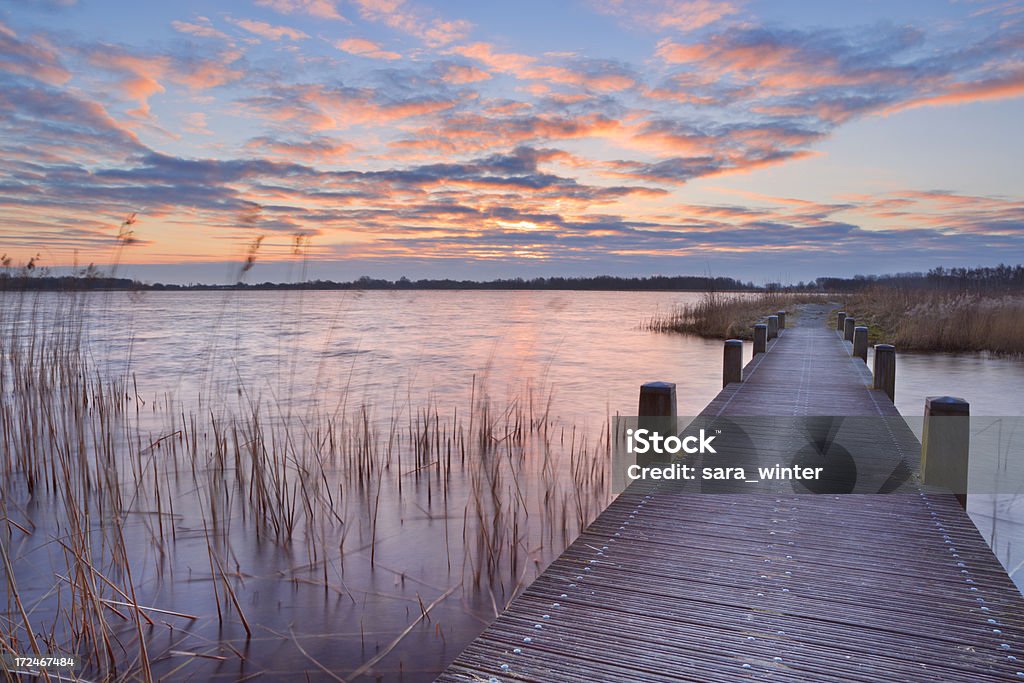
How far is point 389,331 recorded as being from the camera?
28578 mm

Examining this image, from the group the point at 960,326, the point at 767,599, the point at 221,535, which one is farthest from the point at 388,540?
the point at 960,326

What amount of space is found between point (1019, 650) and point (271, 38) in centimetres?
1010

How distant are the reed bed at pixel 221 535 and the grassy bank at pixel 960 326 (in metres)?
13.8

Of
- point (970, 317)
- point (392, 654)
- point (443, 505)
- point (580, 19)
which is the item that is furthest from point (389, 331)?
point (392, 654)

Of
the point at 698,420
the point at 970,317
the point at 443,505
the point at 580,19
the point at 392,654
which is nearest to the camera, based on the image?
the point at 392,654

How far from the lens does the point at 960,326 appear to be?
16.1 meters

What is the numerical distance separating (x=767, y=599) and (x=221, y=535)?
3.89 meters

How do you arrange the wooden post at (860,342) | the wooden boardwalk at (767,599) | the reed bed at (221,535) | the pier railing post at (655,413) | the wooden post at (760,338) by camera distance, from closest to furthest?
the wooden boardwalk at (767,599) → the reed bed at (221,535) → the pier railing post at (655,413) → the wooden post at (860,342) → the wooden post at (760,338)

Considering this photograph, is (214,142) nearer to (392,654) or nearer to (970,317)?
(392,654)

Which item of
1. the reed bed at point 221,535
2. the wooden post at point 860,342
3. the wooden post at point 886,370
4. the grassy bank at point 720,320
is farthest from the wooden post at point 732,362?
the grassy bank at point 720,320

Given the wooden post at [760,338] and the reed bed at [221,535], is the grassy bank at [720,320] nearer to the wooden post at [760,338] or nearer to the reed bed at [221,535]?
the wooden post at [760,338]

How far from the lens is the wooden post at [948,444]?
3760mm

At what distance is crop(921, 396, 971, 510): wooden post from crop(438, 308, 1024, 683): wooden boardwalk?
133mm

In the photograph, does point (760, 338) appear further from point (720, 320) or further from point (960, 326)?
point (720, 320)
